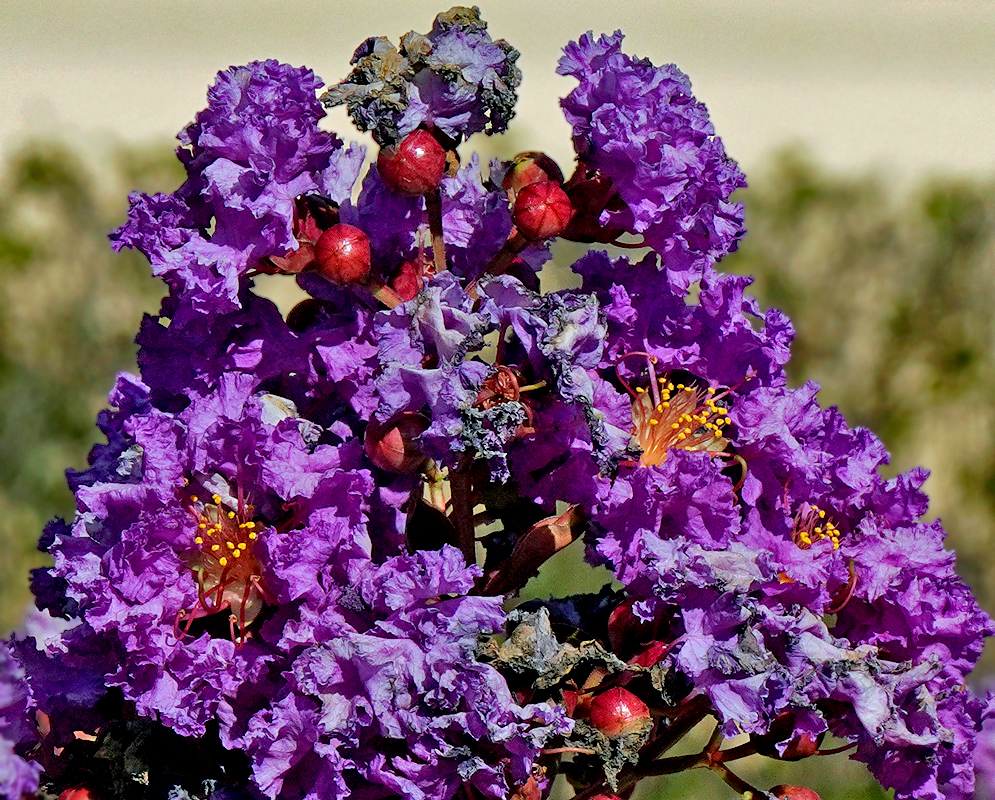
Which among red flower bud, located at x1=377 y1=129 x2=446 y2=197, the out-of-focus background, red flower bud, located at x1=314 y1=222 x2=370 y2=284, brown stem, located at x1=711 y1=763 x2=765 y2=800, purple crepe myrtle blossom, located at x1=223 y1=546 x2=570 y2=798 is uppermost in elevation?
the out-of-focus background

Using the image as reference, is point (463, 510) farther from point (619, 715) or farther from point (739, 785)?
point (739, 785)

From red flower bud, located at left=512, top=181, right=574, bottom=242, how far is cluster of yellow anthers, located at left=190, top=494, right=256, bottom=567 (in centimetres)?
46

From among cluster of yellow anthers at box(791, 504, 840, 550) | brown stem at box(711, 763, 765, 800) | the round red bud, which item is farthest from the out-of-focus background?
the round red bud

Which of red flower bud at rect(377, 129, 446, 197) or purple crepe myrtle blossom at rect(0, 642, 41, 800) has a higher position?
red flower bud at rect(377, 129, 446, 197)

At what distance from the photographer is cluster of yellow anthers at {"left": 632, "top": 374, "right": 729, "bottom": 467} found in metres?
1.66

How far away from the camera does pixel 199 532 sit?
155 centimetres

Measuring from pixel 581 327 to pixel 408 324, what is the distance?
188 mm

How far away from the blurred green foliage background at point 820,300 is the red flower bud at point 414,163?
10.3ft

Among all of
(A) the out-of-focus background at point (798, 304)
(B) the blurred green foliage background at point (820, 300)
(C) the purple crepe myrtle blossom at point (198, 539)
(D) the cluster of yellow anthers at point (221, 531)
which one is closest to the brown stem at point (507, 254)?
(C) the purple crepe myrtle blossom at point (198, 539)

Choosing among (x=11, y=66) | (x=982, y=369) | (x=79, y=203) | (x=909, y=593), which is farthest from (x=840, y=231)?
(x=11, y=66)

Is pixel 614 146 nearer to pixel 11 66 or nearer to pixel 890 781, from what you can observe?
pixel 890 781

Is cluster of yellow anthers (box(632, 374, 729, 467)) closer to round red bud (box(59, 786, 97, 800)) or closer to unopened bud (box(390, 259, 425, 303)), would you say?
unopened bud (box(390, 259, 425, 303))

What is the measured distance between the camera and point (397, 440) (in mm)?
1464

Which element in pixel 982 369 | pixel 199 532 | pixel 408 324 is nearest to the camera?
pixel 408 324
